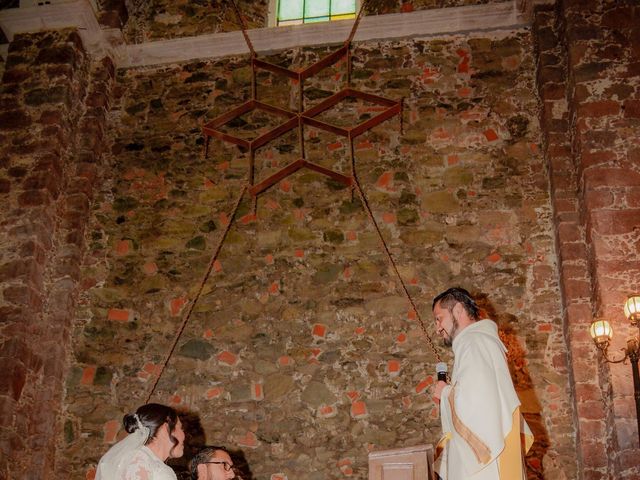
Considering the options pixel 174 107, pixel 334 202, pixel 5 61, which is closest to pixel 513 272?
pixel 334 202

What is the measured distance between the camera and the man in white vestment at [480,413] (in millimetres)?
3443

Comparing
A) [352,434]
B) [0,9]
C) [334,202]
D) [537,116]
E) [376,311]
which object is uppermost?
[0,9]

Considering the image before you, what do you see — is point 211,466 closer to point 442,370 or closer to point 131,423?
point 131,423

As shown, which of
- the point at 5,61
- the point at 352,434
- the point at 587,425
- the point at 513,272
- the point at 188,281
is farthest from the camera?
the point at 5,61

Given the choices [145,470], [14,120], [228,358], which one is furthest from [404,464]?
[14,120]

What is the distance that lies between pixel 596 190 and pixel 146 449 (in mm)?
3283

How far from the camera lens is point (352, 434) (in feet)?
16.6

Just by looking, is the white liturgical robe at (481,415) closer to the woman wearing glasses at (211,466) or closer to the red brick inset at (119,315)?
the woman wearing glasses at (211,466)

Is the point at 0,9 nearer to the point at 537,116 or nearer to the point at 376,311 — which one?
the point at 376,311

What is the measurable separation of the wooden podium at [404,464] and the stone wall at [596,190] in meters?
1.33

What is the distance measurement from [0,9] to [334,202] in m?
3.35

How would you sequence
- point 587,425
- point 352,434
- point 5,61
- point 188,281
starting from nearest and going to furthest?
point 587,425
point 352,434
point 188,281
point 5,61

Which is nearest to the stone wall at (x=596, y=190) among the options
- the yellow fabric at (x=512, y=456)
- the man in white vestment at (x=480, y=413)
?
the man in white vestment at (x=480, y=413)

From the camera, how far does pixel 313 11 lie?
7.07 meters
